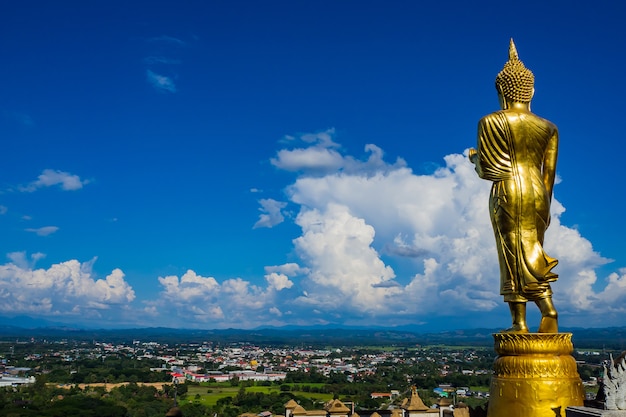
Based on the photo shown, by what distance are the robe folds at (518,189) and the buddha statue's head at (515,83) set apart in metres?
0.42

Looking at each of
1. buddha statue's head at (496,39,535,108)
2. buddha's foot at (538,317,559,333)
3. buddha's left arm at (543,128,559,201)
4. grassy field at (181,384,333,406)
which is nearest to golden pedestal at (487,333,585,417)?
buddha's foot at (538,317,559,333)

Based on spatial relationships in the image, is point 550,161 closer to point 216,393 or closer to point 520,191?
point 520,191

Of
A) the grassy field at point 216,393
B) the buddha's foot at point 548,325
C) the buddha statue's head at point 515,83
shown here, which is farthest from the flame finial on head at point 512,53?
the grassy field at point 216,393

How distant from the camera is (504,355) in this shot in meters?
10.8

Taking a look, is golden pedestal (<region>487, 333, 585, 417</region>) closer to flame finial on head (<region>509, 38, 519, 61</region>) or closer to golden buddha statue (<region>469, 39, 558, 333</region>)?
golden buddha statue (<region>469, 39, 558, 333</region>)

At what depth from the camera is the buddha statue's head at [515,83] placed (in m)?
11.8

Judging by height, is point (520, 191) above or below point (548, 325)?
above

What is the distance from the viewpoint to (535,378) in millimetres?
10227

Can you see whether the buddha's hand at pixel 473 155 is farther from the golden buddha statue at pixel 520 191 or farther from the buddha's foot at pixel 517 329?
the buddha's foot at pixel 517 329

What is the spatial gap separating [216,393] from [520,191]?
48.9 meters

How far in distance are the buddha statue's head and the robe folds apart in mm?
416

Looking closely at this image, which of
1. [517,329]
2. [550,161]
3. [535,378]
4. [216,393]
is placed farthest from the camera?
[216,393]

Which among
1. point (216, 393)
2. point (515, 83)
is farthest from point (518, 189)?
point (216, 393)

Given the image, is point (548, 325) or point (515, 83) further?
point (515, 83)
